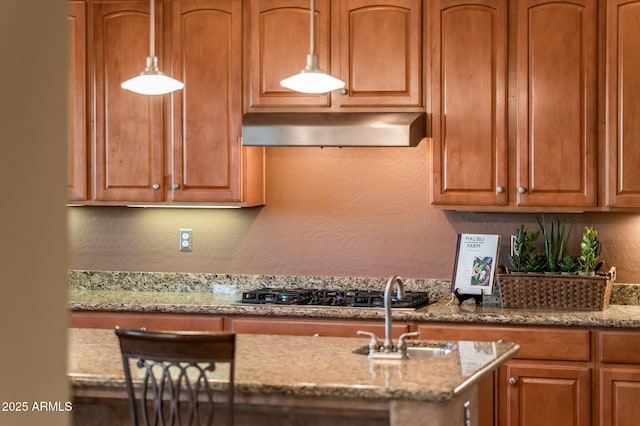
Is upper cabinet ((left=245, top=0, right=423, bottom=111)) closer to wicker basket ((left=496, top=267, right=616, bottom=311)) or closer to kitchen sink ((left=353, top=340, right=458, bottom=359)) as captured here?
wicker basket ((left=496, top=267, right=616, bottom=311))

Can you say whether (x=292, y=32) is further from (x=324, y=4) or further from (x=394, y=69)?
(x=394, y=69)

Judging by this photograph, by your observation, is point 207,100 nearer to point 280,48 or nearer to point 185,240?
point 280,48

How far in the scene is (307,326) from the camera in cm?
432

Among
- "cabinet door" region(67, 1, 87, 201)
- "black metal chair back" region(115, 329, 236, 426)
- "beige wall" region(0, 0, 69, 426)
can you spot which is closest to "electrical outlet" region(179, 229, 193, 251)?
"cabinet door" region(67, 1, 87, 201)

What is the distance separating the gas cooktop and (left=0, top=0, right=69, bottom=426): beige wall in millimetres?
3546

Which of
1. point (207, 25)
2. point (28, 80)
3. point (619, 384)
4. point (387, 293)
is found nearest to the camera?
point (28, 80)

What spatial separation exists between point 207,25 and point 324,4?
0.61m

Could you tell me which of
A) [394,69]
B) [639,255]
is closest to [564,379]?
[639,255]

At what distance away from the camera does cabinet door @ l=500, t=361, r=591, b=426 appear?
4.06 meters

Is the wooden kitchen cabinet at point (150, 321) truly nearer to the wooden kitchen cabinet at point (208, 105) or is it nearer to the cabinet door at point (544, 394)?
the wooden kitchen cabinet at point (208, 105)

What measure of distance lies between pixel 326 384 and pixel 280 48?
96.8 inches

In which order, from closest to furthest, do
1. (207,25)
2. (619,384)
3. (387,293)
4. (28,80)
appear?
(28,80)
(387,293)
(619,384)
(207,25)

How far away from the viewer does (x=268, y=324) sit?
4371 millimetres

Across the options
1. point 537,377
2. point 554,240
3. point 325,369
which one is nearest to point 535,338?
point 537,377
